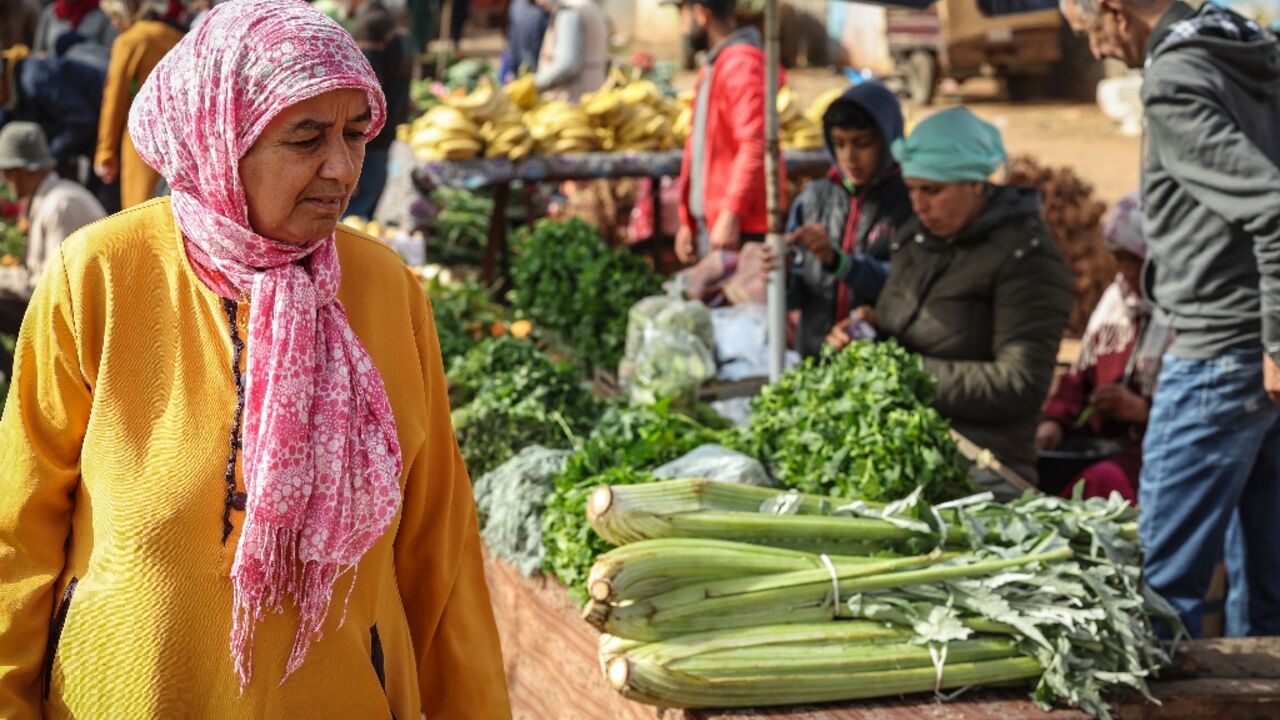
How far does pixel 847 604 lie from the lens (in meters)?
3.06

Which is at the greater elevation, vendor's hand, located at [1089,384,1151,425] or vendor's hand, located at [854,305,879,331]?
vendor's hand, located at [854,305,879,331]

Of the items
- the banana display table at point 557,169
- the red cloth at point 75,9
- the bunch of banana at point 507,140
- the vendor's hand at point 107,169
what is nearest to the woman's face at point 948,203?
the banana display table at point 557,169

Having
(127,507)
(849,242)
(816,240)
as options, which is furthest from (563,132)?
(127,507)

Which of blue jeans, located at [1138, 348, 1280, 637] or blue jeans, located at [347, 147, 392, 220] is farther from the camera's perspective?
blue jeans, located at [347, 147, 392, 220]

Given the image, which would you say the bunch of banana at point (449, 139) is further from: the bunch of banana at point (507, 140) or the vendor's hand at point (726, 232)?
the vendor's hand at point (726, 232)

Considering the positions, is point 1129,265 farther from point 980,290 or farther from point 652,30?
point 652,30

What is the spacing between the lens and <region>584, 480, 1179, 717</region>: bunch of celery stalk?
116 inches

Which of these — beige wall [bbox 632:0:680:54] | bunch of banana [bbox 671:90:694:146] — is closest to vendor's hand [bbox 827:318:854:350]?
bunch of banana [bbox 671:90:694:146]

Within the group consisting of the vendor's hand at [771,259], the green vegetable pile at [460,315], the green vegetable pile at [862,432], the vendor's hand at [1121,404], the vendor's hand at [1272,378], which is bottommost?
the vendor's hand at [1121,404]

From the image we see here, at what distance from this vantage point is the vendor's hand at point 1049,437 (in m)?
5.20

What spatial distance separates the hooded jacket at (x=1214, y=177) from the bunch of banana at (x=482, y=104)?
4692mm

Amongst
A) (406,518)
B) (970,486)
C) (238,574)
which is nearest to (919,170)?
(970,486)

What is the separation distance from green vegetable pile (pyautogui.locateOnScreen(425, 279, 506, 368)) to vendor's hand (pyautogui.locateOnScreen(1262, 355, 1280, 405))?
307 centimetres

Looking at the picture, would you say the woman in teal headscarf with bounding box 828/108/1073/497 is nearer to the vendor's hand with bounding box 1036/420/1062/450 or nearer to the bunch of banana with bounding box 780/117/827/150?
the vendor's hand with bounding box 1036/420/1062/450
